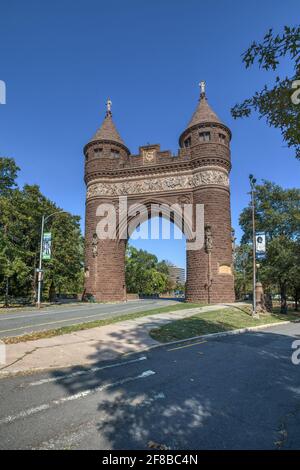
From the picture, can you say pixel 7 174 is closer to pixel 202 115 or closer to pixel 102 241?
pixel 102 241

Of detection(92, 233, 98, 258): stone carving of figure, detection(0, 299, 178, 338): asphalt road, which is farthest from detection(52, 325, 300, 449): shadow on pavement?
Answer: detection(92, 233, 98, 258): stone carving of figure

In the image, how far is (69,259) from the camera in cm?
3111

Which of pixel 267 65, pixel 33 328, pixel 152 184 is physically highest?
pixel 152 184

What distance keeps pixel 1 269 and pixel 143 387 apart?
70.6 ft

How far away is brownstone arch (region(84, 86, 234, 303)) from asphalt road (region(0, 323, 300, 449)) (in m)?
20.0

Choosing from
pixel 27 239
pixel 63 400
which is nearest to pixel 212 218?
pixel 27 239

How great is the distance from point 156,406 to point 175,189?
26561 millimetres

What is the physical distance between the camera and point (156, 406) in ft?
14.8

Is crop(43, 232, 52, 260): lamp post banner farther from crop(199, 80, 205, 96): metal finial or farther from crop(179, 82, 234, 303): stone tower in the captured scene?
crop(199, 80, 205, 96): metal finial

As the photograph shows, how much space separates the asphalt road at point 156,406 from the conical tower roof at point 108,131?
29193mm

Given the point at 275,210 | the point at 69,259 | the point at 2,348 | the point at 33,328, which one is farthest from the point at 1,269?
the point at 275,210

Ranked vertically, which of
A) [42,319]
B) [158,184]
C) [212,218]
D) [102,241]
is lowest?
[42,319]

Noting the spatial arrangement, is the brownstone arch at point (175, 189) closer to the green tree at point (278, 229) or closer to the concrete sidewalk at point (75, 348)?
the green tree at point (278, 229)

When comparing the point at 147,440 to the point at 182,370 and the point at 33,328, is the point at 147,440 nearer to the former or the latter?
the point at 182,370
